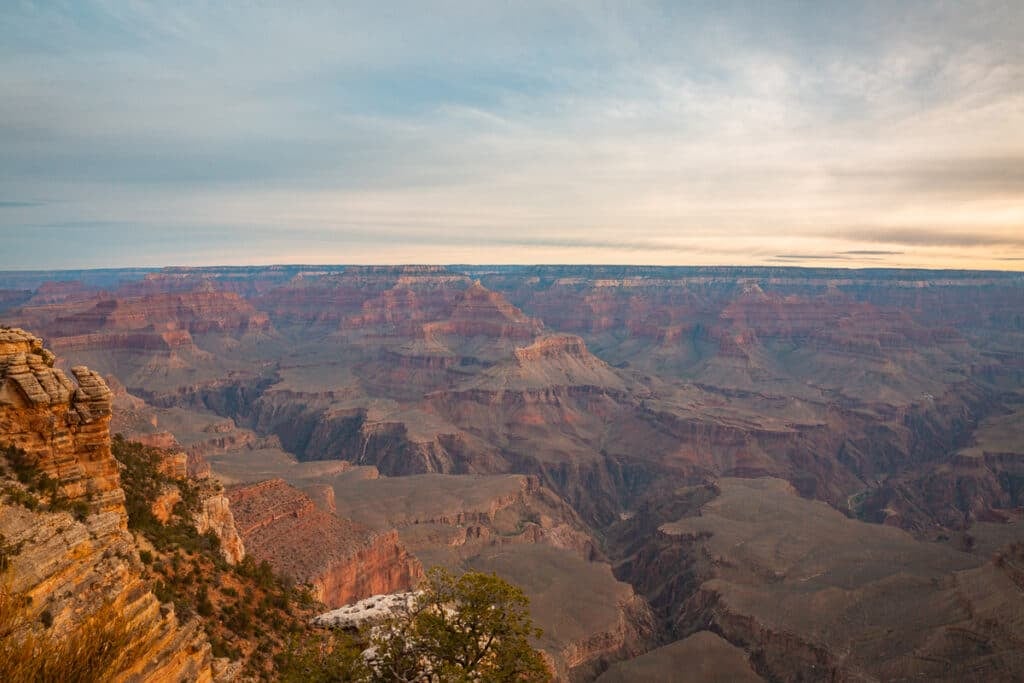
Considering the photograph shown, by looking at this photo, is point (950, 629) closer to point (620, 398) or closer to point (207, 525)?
point (207, 525)

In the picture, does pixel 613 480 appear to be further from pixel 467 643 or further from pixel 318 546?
pixel 467 643

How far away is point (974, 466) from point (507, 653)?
130 meters

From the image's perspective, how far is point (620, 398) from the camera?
532 feet

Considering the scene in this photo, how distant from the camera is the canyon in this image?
4794 centimetres

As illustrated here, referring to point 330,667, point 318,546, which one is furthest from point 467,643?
point 318,546

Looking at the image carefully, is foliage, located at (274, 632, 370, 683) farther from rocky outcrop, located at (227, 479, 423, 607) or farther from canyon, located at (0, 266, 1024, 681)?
rocky outcrop, located at (227, 479, 423, 607)

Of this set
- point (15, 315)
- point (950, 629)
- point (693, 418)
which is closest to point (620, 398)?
point (693, 418)

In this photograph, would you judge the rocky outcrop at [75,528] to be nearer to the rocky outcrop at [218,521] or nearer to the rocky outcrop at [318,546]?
the rocky outcrop at [218,521]

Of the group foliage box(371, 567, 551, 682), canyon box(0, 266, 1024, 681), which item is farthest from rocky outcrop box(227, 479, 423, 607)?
foliage box(371, 567, 551, 682)

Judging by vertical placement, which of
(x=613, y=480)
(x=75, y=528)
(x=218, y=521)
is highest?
(x=75, y=528)

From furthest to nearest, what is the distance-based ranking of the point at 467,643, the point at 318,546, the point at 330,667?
the point at 318,546
the point at 467,643
the point at 330,667

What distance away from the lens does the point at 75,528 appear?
14945 millimetres

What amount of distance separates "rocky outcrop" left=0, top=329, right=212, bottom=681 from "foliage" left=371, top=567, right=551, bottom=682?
16.3ft

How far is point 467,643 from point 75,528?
10.5 meters
